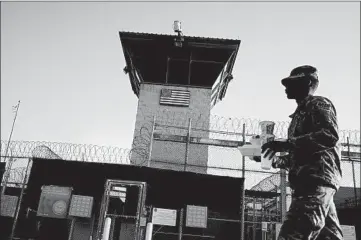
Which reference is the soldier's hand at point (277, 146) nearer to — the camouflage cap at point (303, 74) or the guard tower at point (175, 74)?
the camouflage cap at point (303, 74)

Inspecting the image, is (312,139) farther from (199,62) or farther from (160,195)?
(199,62)

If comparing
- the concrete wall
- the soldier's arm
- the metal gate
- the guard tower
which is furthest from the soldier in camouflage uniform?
the guard tower

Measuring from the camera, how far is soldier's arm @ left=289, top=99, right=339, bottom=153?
98.7 inches

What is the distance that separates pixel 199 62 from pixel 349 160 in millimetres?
6992

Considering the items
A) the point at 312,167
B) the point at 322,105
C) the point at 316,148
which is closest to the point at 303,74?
the point at 322,105

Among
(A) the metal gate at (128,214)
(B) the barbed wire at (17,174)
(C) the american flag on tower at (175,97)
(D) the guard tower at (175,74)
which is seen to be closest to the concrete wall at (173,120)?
(D) the guard tower at (175,74)

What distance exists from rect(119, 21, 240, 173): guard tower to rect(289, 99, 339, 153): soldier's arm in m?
10.1

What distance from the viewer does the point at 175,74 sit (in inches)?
567

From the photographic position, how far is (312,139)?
2.51m

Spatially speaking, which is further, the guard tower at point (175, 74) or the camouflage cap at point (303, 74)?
the guard tower at point (175, 74)

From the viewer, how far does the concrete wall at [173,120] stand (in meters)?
12.5

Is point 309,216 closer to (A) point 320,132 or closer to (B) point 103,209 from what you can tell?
(A) point 320,132

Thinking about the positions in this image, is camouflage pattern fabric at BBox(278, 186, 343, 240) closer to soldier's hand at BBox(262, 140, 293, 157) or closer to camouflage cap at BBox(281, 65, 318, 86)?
soldier's hand at BBox(262, 140, 293, 157)

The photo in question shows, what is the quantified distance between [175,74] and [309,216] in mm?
12407
